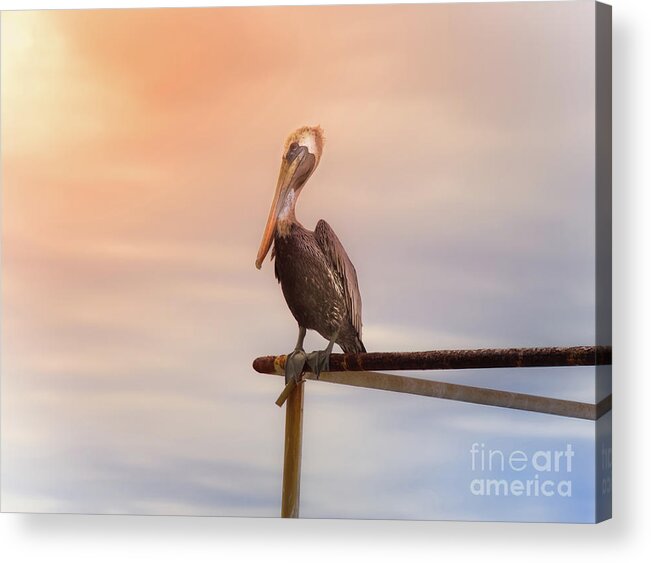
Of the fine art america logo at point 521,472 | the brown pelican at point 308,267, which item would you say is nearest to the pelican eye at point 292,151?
the brown pelican at point 308,267

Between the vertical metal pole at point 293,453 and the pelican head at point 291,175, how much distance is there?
455 mm

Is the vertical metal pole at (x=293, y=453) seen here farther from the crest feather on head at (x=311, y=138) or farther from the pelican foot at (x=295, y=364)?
the crest feather on head at (x=311, y=138)

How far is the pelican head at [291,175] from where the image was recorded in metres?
4.18

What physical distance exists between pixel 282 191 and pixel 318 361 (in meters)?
0.56

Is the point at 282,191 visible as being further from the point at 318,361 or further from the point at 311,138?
the point at 318,361

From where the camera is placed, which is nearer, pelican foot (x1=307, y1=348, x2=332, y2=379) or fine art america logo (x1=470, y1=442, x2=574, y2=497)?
fine art america logo (x1=470, y1=442, x2=574, y2=497)

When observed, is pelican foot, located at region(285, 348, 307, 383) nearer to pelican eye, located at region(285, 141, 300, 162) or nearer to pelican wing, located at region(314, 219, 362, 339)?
pelican wing, located at region(314, 219, 362, 339)

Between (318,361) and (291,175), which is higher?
(291,175)

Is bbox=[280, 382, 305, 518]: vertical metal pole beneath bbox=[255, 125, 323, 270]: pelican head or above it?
beneath

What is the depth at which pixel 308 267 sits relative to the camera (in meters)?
4.20

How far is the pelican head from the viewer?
418 cm

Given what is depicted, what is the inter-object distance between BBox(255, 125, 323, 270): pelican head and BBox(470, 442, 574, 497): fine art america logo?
93 centimetres

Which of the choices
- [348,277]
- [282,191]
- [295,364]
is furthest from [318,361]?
[282,191]

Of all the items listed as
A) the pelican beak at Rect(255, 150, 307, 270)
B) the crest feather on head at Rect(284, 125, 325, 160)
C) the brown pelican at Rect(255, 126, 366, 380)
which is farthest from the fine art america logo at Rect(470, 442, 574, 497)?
the crest feather on head at Rect(284, 125, 325, 160)
